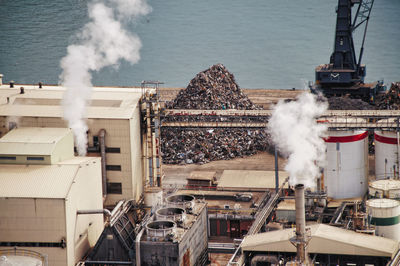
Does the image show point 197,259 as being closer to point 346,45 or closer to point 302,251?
point 302,251

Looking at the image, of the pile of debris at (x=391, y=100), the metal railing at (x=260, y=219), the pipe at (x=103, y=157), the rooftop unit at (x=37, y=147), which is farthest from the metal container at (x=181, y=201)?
the pile of debris at (x=391, y=100)

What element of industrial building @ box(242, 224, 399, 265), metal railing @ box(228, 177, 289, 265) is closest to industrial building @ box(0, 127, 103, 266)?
metal railing @ box(228, 177, 289, 265)

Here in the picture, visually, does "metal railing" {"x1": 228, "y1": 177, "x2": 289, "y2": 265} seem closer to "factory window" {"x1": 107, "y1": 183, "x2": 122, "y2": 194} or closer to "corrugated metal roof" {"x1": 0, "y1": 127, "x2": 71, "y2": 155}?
"factory window" {"x1": 107, "y1": 183, "x2": 122, "y2": 194}

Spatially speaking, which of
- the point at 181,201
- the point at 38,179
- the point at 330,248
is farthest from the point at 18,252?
the point at 330,248

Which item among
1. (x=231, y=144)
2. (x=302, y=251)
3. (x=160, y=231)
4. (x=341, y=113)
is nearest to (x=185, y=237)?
(x=160, y=231)

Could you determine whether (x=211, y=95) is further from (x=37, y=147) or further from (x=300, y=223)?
(x=300, y=223)

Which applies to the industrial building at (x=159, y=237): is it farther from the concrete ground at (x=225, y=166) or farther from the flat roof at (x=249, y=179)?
the concrete ground at (x=225, y=166)
